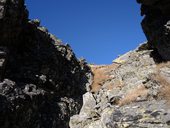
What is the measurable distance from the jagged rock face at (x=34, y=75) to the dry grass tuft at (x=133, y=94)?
44.1ft

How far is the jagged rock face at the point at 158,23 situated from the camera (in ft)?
134

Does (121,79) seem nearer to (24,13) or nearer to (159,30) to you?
(159,30)

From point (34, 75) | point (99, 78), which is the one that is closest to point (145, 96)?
point (34, 75)

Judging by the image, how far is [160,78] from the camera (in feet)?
101

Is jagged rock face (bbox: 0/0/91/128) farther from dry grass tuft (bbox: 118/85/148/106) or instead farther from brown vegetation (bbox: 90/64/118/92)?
dry grass tuft (bbox: 118/85/148/106)

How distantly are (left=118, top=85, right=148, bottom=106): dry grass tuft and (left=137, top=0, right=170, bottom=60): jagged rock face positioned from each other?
36.6 ft

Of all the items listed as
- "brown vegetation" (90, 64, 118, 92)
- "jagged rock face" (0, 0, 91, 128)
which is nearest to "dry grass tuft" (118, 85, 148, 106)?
"jagged rock face" (0, 0, 91, 128)

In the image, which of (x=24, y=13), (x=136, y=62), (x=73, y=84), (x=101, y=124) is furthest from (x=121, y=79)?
(x=24, y=13)

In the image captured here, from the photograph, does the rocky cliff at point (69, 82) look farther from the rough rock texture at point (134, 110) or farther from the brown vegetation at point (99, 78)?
the brown vegetation at point (99, 78)

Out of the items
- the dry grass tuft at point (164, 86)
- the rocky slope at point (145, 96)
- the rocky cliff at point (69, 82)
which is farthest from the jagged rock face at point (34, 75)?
the dry grass tuft at point (164, 86)

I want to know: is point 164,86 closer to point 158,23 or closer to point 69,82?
point 158,23

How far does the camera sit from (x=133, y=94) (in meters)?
30.3

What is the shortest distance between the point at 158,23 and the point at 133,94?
52.8 feet

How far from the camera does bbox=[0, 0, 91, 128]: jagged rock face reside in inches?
1457
